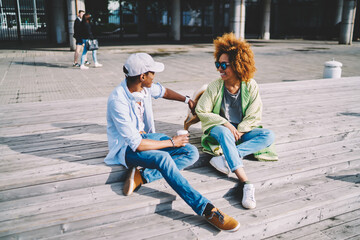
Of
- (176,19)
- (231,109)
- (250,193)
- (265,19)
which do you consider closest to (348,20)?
(265,19)

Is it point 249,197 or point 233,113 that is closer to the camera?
point 249,197

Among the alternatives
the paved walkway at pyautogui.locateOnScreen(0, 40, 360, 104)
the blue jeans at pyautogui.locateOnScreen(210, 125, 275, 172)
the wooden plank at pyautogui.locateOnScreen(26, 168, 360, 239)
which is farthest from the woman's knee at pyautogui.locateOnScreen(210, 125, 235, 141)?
the paved walkway at pyautogui.locateOnScreen(0, 40, 360, 104)

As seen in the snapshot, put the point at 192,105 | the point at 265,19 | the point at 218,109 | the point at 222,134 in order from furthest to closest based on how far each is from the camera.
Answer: the point at 265,19 → the point at 192,105 → the point at 218,109 → the point at 222,134

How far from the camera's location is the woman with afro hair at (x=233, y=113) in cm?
333

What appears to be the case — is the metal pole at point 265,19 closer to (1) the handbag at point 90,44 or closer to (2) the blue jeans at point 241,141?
(1) the handbag at point 90,44

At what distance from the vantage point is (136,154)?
2982 millimetres

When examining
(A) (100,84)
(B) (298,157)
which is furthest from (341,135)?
(A) (100,84)

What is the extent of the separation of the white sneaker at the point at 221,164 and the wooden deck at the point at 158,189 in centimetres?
9

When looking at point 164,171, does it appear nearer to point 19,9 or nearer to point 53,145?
point 53,145

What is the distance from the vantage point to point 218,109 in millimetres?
3670

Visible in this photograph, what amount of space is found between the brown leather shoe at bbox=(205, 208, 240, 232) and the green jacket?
3.10 ft

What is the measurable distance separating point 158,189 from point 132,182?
298mm

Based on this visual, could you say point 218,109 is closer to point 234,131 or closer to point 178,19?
point 234,131

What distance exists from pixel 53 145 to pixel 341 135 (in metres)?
4.07
